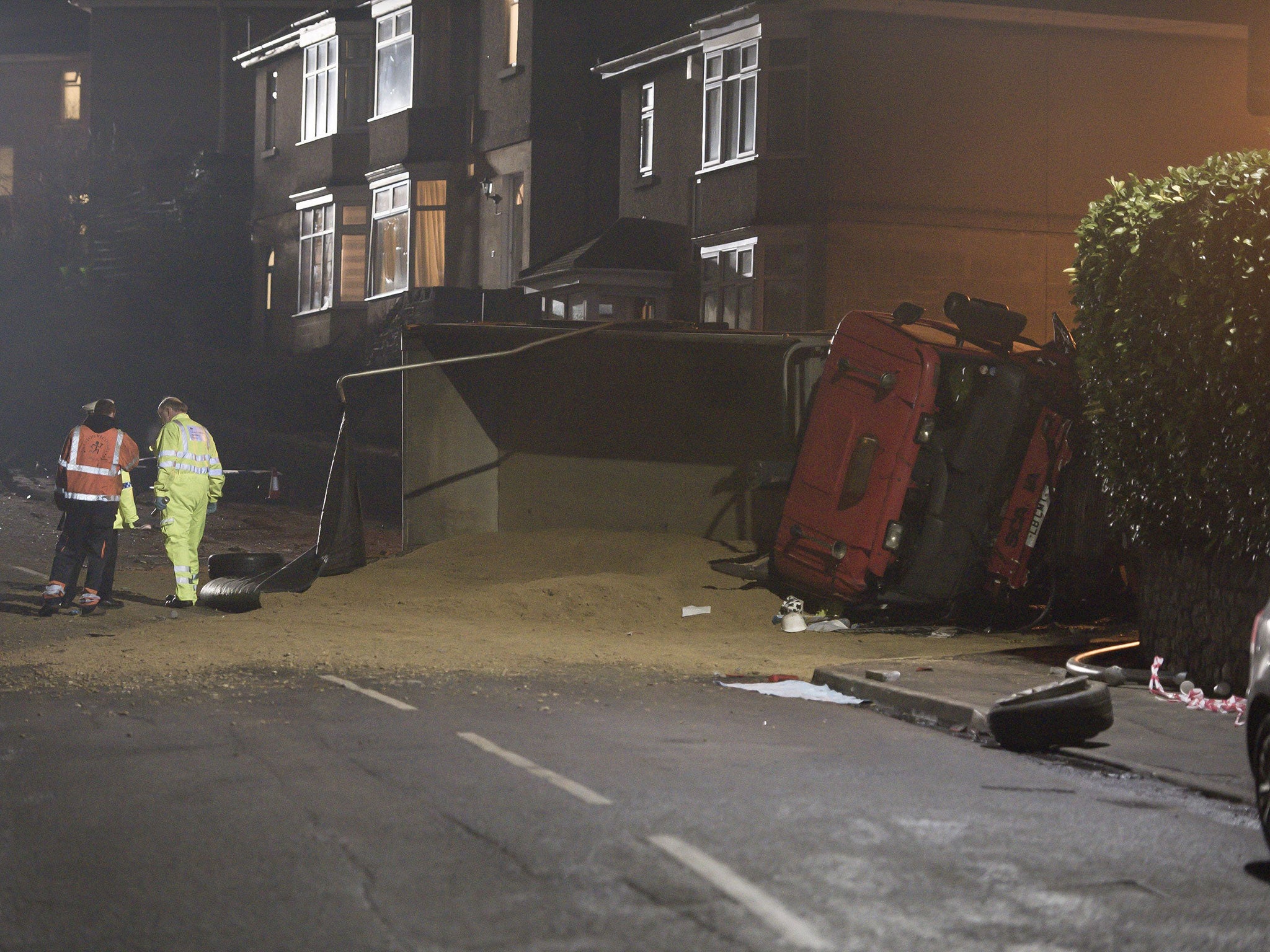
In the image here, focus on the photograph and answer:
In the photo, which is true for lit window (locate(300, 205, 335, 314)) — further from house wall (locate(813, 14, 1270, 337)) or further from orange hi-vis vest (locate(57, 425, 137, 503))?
orange hi-vis vest (locate(57, 425, 137, 503))

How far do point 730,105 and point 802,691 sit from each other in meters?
20.8

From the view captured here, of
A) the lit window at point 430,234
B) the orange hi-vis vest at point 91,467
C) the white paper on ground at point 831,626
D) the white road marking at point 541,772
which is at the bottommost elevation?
the white paper on ground at point 831,626

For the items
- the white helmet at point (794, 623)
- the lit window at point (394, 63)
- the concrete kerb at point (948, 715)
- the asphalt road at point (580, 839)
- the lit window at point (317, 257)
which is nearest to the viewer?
the asphalt road at point (580, 839)

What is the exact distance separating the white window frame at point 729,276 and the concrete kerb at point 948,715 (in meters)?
18.4

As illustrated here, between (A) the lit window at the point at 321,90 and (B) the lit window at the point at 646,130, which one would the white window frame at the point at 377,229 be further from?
(B) the lit window at the point at 646,130

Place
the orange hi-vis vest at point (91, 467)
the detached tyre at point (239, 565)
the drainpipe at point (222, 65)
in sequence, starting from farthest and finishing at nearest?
1. the drainpipe at point (222, 65)
2. the detached tyre at point (239, 565)
3. the orange hi-vis vest at point (91, 467)

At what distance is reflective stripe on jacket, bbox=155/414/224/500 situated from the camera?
16172 mm

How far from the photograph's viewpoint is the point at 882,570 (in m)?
15.8

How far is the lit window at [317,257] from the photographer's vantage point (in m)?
41.5

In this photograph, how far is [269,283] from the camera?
45938mm

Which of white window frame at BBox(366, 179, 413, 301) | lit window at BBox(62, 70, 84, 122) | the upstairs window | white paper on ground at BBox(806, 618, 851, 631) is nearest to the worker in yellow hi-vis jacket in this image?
white paper on ground at BBox(806, 618, 851, 631)

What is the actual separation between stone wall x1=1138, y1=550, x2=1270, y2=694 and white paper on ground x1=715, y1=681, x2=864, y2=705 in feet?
8.14

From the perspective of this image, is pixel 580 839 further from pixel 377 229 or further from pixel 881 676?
pixel 377 229

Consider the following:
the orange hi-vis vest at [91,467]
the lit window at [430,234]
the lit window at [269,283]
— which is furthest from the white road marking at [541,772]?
the lit window at [269,283]
